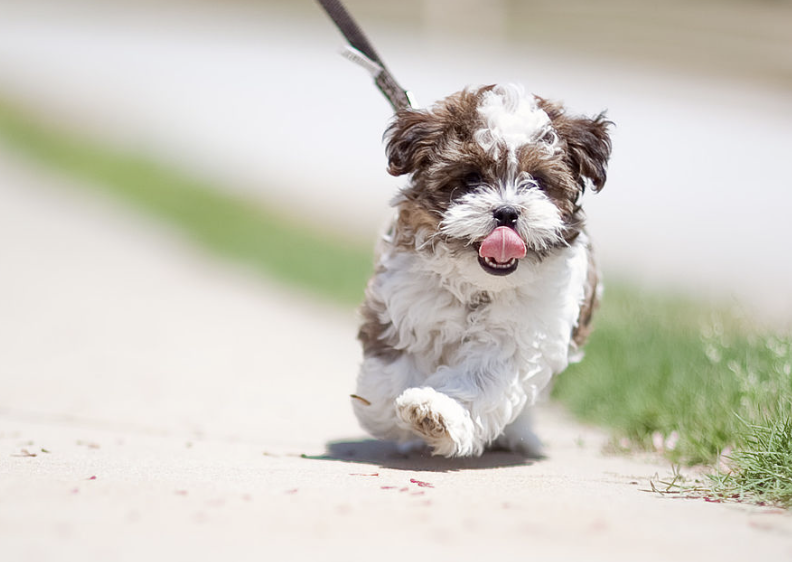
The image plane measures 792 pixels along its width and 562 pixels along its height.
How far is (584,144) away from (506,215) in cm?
66

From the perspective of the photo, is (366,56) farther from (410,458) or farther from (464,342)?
(410,458)

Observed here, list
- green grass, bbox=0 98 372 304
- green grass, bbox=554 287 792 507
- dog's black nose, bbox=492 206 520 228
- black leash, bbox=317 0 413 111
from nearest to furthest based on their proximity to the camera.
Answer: green grass, bbox=554 287 792 507 → dog's black nose, bbox=492 206 520 228 → black leash, bbox=317 0 413 111 → green grass, bbox=0 98 372 304

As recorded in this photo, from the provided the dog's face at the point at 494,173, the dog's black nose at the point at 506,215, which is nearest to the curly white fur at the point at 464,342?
the dog's face at the point at 494,173

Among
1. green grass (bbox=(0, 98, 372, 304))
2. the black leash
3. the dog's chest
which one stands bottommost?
the dog's chest

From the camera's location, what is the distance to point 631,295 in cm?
874

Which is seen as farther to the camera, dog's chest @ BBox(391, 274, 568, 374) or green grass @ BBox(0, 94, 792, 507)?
dog's chest @ BBox(391, 274, 568, 374)

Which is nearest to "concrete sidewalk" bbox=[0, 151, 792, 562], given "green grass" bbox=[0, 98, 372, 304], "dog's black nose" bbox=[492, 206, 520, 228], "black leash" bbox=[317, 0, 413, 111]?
"dog's black nose" bbox=[492, 206, 520, 228]

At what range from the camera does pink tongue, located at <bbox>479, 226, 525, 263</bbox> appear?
404cm

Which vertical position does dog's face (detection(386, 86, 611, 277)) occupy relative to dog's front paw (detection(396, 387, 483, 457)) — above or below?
above

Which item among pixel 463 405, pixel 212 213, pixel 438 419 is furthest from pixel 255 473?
pixel 212 213

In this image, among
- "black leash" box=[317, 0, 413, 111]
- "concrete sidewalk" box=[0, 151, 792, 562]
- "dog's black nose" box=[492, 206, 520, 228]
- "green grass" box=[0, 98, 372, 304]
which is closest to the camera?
"concrete sidewalk" box=[0, 151, 792, 562]

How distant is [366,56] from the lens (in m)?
5.03

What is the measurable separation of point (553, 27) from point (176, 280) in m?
28.9

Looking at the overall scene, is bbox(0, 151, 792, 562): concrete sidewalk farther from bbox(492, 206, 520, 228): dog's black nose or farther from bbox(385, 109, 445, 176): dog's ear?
bbox(385, 109, 445, 176): dog's ear
